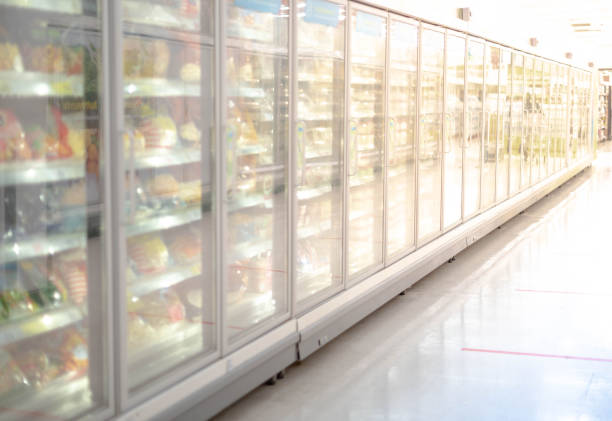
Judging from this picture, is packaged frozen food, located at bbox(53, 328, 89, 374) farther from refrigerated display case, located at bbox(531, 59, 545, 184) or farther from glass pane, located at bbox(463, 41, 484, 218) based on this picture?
refrigerated display case, located at bbox(531, 59, 545, 184)

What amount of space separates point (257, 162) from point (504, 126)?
684 centimetres

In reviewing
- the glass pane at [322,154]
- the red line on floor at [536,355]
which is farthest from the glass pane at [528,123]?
the red line on floor at [536,355]

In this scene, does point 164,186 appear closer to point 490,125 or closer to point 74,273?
point 74,273

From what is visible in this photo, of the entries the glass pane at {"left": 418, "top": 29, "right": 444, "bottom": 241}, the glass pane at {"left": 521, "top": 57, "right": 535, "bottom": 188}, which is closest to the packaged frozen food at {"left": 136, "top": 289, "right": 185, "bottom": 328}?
the glass pane at {"left": 418, "top": 29, "right": 444, "bottom": 241}

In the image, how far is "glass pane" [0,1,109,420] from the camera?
2.70 meters

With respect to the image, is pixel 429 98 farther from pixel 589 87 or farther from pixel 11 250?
pixel 589 87

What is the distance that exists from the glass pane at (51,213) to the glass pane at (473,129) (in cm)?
579

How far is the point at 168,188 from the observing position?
11.4 ft

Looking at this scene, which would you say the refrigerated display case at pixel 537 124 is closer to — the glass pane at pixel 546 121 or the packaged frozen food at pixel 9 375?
the glass pane at pixel 546 121

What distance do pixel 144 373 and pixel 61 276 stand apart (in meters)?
0.57

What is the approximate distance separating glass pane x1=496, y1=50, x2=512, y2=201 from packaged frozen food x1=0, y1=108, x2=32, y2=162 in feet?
26.0

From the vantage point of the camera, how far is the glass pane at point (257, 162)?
4.02m

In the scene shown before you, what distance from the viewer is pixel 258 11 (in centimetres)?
409

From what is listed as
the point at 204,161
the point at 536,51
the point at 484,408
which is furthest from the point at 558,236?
the point at 204,161
